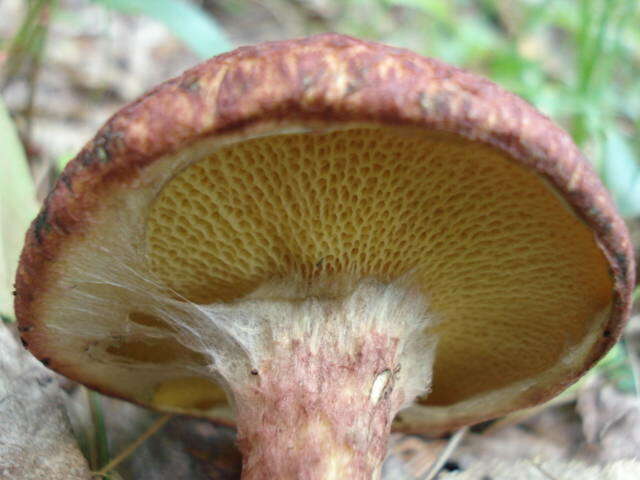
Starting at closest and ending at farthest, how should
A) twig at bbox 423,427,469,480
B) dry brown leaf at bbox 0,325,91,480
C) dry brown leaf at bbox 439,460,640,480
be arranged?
dry brown leaf at bbox 0,325,91,480 → dry brown leaf at bbox 439,460,640,480 → twig at bbox 423,427,469,480

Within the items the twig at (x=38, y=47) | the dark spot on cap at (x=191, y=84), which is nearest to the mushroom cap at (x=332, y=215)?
the dark spot on cap at (x=191, y=84)

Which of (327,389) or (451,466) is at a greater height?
(327,389)

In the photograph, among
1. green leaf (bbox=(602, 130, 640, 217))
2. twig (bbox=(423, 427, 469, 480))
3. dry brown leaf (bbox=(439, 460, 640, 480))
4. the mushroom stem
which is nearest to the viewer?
the mushroom stem

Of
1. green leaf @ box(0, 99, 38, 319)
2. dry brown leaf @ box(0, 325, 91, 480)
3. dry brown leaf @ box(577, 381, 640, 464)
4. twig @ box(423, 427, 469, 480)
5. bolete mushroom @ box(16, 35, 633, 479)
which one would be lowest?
twig @ box(423, 427, 469, 480)

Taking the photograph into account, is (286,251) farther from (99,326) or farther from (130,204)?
(99,326)

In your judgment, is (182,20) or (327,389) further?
(182,20)

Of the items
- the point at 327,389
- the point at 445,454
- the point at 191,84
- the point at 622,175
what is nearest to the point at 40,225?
the point at 191,84

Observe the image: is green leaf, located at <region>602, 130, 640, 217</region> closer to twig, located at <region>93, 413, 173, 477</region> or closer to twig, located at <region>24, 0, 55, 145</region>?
twig, located at <region>93, 413, 173, 477</region>

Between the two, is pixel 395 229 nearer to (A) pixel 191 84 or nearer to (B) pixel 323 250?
(B) pixel 323 250

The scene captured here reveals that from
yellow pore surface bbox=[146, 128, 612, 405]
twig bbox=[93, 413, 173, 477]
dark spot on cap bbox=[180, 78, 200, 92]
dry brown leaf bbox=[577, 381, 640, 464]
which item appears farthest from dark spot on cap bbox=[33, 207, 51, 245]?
dry brown leaf bbox=[577, 381, 640, 464]
